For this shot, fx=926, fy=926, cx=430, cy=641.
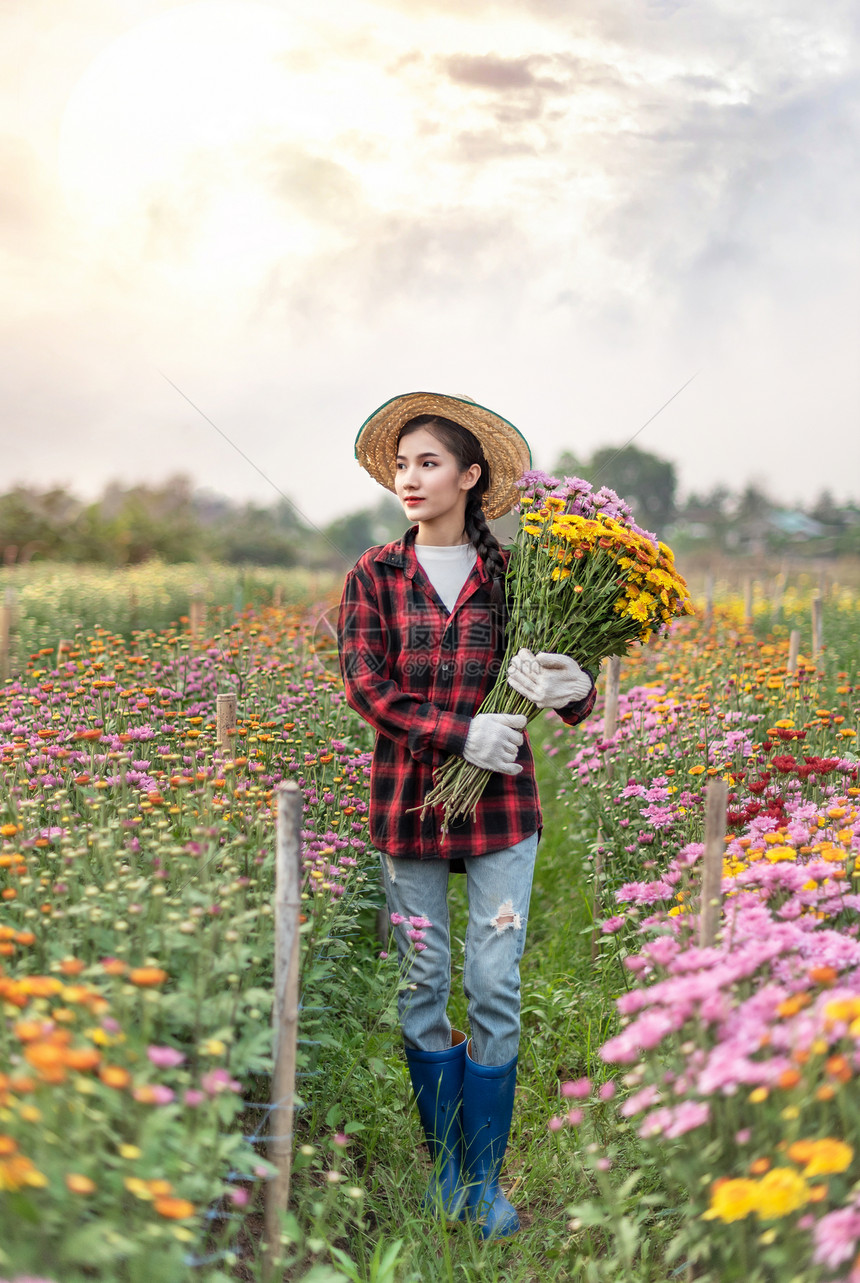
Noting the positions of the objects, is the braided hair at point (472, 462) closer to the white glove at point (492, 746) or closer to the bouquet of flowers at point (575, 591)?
the bouquet of flowers at point (575, 591)

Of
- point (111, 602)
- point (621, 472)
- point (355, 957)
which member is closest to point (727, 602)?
point (111, 602)

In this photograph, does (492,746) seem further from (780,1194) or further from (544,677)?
(780,1194)

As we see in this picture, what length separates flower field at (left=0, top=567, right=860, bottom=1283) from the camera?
1389 millimetres

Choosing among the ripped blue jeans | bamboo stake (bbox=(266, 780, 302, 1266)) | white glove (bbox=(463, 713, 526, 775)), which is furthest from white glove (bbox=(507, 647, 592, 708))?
bamboo stake (bbox=(266, 780, 302, 1266))

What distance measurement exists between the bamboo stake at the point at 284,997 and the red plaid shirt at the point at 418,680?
60 centimetres

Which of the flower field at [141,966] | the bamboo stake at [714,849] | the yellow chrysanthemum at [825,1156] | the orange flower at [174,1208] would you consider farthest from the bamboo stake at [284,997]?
the yellow chrysanthemum at [825,1156]

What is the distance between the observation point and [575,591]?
95.3 inches

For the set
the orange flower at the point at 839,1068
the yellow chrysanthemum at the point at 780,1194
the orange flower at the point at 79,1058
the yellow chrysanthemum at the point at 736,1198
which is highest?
the orange flower at the point at 839,1068

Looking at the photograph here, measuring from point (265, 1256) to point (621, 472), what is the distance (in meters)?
55.7

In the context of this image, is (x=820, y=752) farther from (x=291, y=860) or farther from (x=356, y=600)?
(x=291, y=860)

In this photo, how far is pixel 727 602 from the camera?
1436 cm

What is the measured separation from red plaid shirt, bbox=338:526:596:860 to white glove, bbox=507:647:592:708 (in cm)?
13

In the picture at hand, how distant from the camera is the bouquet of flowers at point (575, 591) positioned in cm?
241

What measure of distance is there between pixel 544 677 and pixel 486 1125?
122 cm
